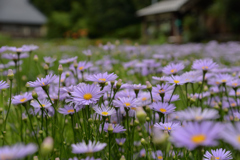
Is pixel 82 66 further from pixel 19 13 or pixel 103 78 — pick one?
pixel 19 13

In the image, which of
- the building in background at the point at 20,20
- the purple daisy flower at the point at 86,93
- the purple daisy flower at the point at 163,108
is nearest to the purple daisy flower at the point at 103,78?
the purple daisy flower at the point at 86,93

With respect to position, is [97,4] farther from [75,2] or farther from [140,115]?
[140,115]

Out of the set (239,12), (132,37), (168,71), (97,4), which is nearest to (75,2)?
(97,4)

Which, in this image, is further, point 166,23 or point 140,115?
point 166,23

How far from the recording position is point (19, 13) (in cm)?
2170

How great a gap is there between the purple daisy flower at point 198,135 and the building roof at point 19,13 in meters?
23.0

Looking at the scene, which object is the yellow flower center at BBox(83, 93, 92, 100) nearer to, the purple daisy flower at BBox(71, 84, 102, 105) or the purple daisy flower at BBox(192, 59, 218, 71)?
the purple daisy flower at BBox(71, 84, 102, 105)

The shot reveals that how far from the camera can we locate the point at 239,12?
24.6ft

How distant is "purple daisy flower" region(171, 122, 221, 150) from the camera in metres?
0.34

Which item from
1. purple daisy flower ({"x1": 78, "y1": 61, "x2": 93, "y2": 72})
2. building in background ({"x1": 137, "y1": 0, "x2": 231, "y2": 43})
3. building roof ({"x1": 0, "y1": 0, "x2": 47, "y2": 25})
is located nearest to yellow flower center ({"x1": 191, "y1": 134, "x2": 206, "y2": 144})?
purple daisy flower ({"x1": 78, "y1": 61, "x2": 93, "y2": 72})

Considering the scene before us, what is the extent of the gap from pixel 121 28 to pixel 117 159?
60.8ft

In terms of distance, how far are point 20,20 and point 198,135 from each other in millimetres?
23187

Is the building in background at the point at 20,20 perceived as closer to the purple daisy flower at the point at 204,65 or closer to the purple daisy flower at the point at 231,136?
the purple daisy flower at the point at 204,65

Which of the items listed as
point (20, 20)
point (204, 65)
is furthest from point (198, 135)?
point (20, 20)
